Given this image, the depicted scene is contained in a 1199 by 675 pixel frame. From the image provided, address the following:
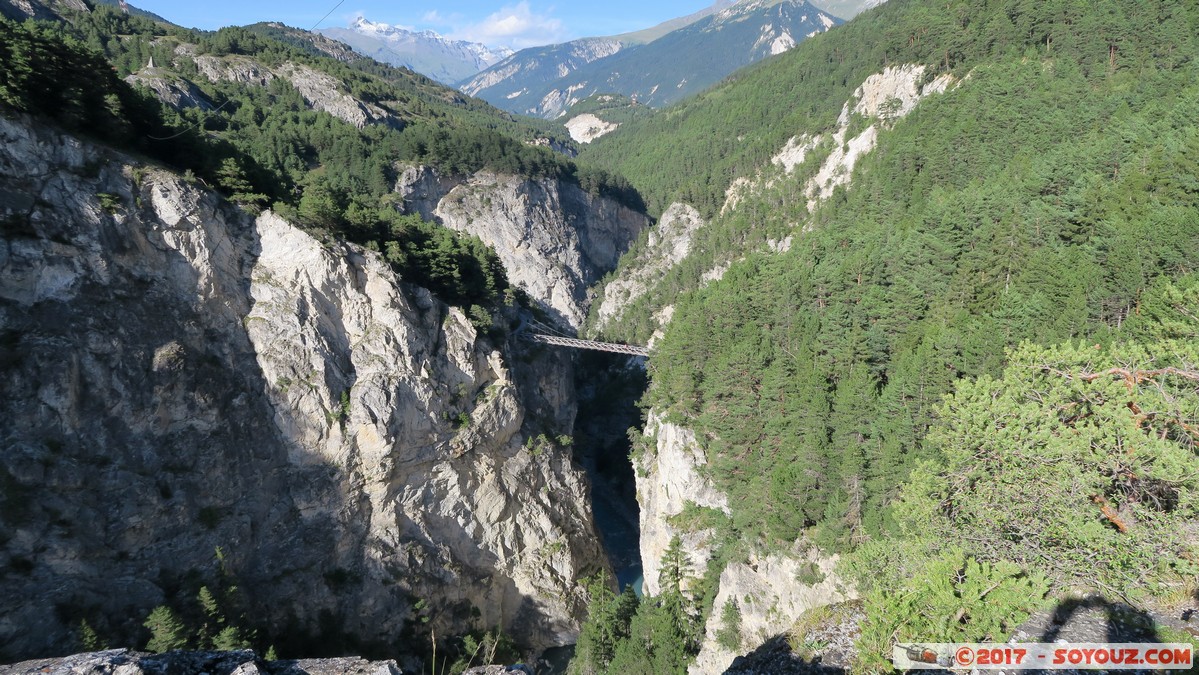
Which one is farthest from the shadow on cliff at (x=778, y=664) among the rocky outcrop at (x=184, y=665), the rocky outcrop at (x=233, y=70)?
the rocky outcrop at (x=233, y=70)

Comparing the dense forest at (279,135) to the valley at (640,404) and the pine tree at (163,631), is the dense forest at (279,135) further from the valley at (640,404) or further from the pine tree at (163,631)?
the pine tree at (163,631)

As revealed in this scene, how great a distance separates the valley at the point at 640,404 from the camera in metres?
13.1

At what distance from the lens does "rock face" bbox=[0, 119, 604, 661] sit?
24906mm

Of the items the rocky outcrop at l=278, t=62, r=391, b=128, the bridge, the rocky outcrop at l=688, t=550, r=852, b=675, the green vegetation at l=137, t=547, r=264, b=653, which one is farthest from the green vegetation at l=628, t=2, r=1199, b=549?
the rocky outcrop at l=278, t=62, r=391, b=128

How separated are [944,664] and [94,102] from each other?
42.4 meters

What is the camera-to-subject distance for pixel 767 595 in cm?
2638

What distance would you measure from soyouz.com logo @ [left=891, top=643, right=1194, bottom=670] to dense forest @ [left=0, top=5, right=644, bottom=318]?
34242 mm

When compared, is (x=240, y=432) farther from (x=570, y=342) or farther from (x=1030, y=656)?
(x=1030, y=656)

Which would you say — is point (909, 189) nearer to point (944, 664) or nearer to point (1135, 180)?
point (1135, 180)

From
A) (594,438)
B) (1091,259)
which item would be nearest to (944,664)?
(1091,259)

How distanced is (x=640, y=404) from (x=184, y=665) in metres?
39.5

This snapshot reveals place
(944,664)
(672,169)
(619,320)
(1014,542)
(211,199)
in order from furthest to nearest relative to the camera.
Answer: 1. (672,169)
2. (619,320)
3. (211,199)
4. (1014,542)
5. (944,664)


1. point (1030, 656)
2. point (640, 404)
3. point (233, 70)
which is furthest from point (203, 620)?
point (233, 70)

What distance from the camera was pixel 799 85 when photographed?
9512 cm
